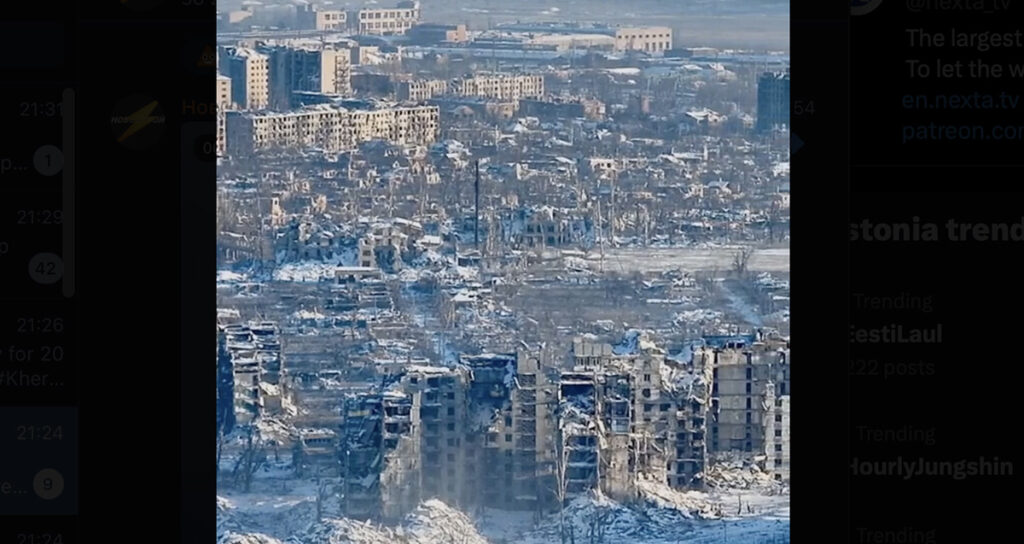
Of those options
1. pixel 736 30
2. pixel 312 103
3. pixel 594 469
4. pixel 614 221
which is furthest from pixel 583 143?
pixel 736 30

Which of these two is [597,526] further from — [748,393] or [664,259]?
[664,259]

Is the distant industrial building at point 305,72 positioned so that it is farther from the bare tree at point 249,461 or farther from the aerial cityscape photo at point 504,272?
the bare tree at point 249,461

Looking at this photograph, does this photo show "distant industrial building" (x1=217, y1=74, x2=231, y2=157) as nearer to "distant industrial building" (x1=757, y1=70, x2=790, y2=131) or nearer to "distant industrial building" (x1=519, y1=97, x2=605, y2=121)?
"distant industrial building" (x1=757, y1=70, x2=790, y2=131)

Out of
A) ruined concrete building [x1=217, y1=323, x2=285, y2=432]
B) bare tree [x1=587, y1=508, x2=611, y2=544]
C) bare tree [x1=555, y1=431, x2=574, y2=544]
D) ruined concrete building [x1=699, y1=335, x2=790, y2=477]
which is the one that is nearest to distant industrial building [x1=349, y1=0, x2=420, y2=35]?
ruined concrete building [x1=217, y1=323, x2=285, y2=432]

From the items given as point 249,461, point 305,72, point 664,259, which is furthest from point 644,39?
point 249,461
